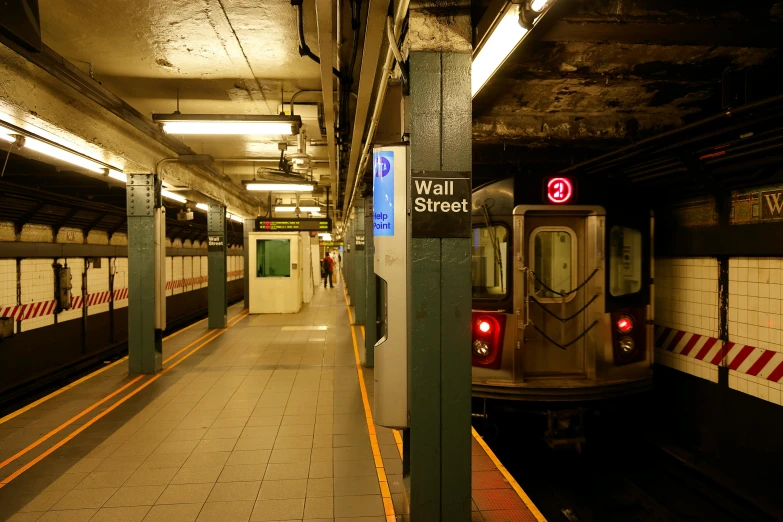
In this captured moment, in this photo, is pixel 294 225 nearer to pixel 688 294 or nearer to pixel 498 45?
pixel 688 294

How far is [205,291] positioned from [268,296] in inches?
229

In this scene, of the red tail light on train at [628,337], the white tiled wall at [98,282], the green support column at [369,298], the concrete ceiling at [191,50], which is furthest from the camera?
the white tiled wall at [98,282]

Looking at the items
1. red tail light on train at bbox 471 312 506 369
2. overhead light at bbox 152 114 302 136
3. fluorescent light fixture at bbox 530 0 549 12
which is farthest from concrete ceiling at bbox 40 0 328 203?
red tail light on train at bbox 471 312 506 369

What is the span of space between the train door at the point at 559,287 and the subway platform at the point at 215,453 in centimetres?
134

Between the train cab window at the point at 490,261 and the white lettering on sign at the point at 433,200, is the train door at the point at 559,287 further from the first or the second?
the white lettering on sign at the point at 433,200

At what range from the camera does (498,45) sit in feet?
8.34

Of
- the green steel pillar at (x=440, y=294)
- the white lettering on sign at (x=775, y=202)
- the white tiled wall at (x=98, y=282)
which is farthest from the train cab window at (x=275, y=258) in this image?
the white lettering on sign at (x=775, y=202)

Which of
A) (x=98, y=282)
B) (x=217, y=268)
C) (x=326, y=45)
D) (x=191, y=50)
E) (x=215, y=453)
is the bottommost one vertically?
(x=215, y=453)

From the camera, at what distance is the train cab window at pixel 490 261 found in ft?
15.5

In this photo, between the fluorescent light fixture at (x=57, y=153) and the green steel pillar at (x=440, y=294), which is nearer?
the green steel pillar at (x=440, y=294)

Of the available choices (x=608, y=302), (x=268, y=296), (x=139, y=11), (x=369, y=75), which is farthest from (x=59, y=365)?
(x=608, y=302)

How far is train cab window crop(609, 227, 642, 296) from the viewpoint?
486 cm

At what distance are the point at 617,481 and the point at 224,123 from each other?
565 centimetres

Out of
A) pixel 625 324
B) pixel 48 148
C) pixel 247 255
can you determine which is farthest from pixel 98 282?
pixel 625 324
